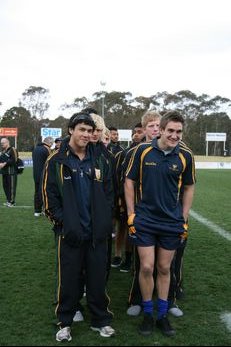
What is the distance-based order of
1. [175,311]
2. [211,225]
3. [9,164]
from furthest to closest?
1. [9,164]
2. [211,225]
3. [175,311]

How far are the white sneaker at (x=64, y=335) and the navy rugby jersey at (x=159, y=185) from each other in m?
1.07

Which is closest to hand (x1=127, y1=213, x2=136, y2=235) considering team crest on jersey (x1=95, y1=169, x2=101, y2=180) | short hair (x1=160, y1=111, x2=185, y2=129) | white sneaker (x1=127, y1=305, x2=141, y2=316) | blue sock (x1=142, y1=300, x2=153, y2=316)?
team crest on jersey (x1=95, y1=169, x2=101, y2=180)

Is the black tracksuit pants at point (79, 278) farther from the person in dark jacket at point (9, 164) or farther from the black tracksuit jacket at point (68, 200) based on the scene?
the person in dark jacket at point (9, 164)

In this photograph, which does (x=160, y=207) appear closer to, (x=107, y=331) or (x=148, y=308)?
(x=148, y=308)

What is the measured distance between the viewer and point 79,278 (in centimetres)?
402

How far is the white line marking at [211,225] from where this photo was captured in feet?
28.1

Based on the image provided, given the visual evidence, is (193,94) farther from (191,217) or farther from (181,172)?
(181,172)

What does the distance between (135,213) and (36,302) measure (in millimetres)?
1629

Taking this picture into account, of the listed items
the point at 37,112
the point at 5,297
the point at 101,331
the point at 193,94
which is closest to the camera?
the point at 101,331

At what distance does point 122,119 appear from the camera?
74.4 meters

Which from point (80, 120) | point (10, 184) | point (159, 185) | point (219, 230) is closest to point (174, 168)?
point (159, 185)

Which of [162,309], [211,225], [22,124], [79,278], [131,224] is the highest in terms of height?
[22,124]

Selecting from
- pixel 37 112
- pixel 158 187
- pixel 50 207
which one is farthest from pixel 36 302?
pixel 37 112

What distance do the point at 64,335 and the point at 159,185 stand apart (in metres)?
1.51
